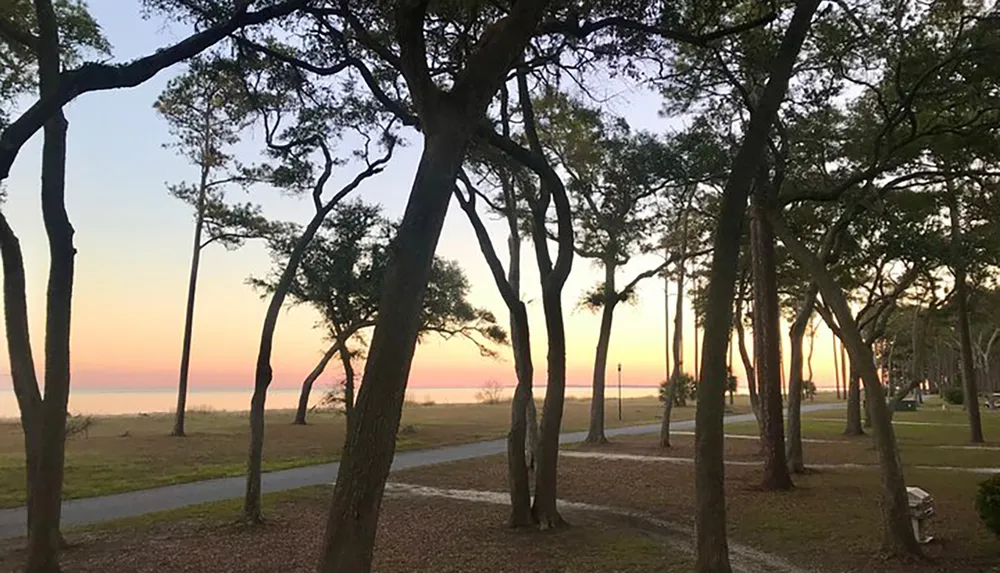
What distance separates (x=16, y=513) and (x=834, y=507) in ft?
38.4

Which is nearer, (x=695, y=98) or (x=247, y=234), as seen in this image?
(x=695, y=98)

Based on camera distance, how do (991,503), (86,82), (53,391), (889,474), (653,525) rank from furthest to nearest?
(653,525) < (991,503) < (889,474) < (53,391) < (86,82)

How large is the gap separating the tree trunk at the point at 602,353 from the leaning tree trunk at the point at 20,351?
15518mm

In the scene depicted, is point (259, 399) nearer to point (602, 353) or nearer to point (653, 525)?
point (653, 525)

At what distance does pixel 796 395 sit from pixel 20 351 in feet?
44.4

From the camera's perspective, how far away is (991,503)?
7.57m

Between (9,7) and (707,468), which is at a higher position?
(9,7)

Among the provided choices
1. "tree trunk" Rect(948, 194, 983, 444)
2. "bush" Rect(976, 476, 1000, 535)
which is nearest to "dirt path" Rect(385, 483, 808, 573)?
"bush" Rect(976, 476, 1000, 535)

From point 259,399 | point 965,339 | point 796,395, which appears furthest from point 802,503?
point 965,339

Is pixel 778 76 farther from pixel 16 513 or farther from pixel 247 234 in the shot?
pixel 247 234

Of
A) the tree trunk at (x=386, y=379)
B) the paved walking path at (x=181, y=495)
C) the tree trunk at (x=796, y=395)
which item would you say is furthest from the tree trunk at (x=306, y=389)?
the tree trunk at (x=386, y=379)

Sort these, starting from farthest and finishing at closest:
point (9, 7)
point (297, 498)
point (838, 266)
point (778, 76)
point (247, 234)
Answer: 1. point (247, 234)
2. point (838, 266)
3. point (297, 498)
4. point (9, 7)
5. point (778, 76)

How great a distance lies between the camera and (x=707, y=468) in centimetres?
624

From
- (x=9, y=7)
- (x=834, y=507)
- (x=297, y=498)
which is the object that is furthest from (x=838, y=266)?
(x=9, y=7)
